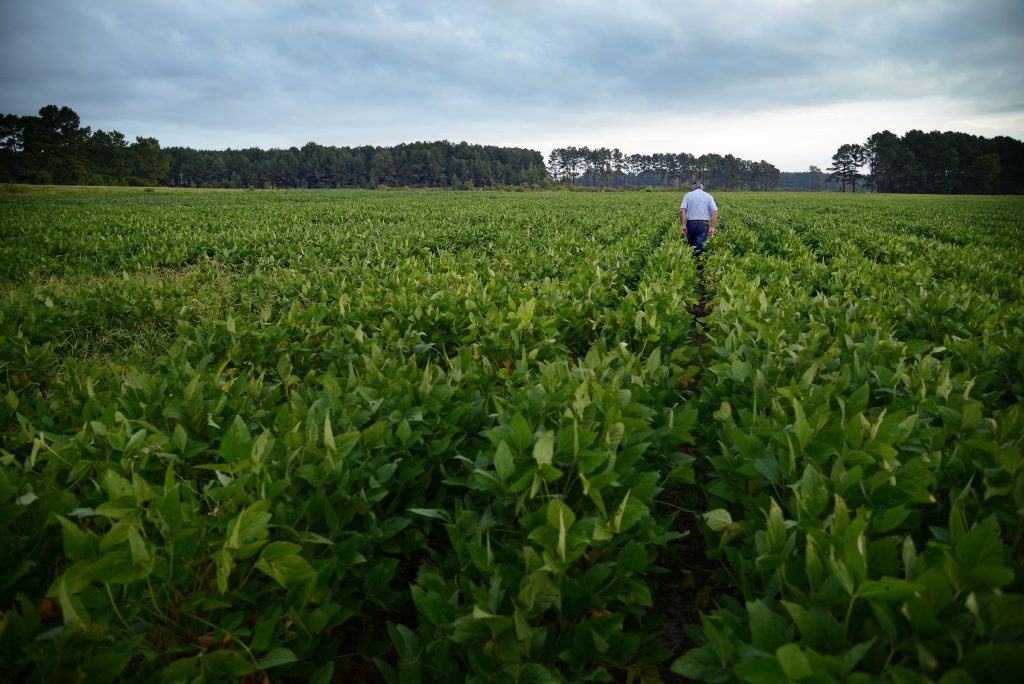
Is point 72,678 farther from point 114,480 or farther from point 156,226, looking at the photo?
point 156,226

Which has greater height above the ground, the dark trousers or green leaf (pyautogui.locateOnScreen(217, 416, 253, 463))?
the dark trousers

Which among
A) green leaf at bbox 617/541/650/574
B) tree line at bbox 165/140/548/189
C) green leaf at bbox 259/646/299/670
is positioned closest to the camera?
green leaf at bbox 259/646/299/670

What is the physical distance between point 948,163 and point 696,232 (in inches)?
4595

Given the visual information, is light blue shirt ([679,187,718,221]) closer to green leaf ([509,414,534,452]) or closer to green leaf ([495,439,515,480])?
green leaf ([509,414,534,452])

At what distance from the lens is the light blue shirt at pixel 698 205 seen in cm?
1184

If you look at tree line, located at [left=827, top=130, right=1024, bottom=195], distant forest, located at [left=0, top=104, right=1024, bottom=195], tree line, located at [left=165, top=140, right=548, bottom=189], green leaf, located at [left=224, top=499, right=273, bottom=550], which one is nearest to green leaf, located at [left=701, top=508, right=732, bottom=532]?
green leaf, located at [left=224, top=499, right=273, bottom=550]

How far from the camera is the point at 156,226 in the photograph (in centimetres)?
1739

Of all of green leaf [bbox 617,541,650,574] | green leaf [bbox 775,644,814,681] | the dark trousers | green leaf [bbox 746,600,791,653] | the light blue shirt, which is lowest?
green leaf [bbox 617,541,650,574]

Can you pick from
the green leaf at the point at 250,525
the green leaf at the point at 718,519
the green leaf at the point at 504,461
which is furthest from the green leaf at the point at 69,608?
the green leaf at the point at 718,519

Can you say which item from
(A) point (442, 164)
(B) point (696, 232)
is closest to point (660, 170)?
(A) point (442, 164)

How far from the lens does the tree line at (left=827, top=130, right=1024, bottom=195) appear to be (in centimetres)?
8869

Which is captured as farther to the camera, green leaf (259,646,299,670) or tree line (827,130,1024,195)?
tree line (827,130,1024,195)

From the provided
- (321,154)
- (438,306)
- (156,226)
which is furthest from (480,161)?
(438,306)

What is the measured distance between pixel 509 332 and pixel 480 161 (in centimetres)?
12731
